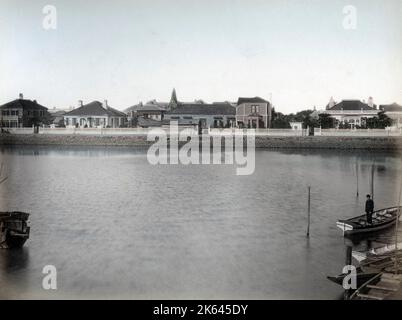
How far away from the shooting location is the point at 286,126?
2913 inches

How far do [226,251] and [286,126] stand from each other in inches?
2192

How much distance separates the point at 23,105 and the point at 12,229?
64.5 m

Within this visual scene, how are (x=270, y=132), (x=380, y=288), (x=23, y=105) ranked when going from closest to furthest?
(x=380, y=288) → (x=270, y=132) → (x=23, y=105)

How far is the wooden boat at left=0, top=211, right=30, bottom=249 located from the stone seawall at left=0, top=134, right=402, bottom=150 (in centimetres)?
4741

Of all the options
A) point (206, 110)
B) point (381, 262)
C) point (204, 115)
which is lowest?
point (381, 262)

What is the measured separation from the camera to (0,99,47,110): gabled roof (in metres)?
77.8

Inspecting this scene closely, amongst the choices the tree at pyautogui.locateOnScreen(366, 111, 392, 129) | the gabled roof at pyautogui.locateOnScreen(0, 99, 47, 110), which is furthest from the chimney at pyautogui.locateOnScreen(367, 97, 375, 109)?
the gabled roof at pyautogui.locateOnScreen(0, 99, 47, 110)

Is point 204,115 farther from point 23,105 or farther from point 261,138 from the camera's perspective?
point 23,105

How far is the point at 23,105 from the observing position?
7925 cm

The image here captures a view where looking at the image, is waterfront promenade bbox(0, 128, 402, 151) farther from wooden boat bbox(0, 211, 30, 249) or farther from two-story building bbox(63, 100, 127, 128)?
wooden boat bbox(0, 211, 30, 249)

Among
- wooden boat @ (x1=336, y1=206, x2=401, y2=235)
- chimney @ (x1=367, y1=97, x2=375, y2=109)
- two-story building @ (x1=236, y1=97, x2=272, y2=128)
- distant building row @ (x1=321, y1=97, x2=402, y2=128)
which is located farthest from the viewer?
chimney @ (x1=367, y1=97, x2=375, y2=109)

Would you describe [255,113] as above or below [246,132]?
above

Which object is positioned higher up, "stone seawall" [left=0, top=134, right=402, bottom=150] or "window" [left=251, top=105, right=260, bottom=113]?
"window" [left=251, top=105, right=260, bottom=113]

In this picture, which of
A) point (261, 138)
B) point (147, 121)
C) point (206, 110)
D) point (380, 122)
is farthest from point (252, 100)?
point (380, 122)
